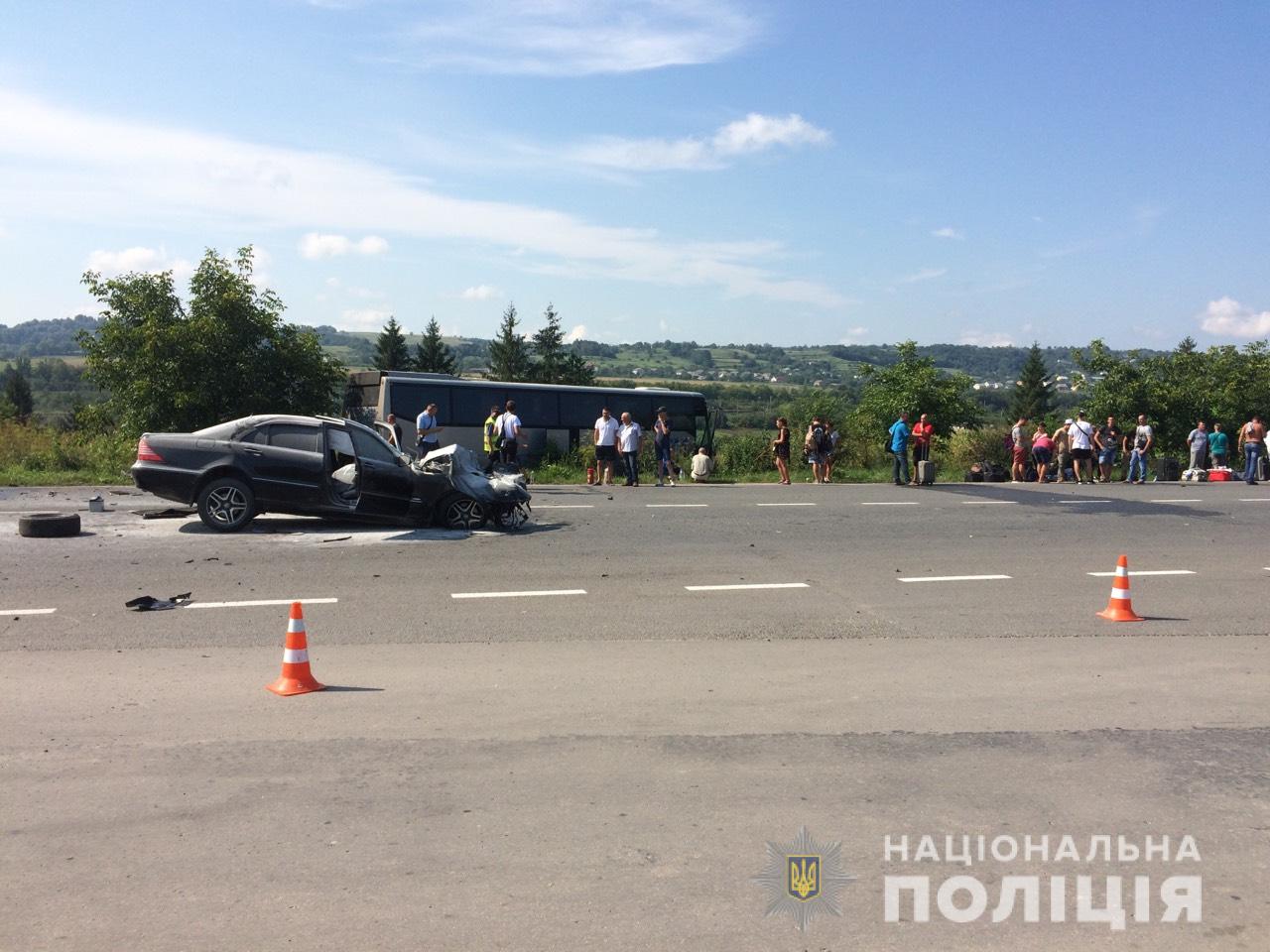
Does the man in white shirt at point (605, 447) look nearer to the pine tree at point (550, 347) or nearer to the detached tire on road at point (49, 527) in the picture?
the detached tire on road at point (49, 527)

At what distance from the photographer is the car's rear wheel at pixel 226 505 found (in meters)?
14.6

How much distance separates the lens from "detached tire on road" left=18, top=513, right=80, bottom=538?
14344mm

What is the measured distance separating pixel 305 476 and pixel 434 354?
269 ft

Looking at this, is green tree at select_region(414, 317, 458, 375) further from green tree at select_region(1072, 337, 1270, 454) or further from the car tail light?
the car tail light

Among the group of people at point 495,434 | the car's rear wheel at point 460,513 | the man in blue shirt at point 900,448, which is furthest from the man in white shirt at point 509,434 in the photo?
the man in blue shirt at point 900,448

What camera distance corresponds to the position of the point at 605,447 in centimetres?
2419

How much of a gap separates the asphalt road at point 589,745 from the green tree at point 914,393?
47642 millimetres

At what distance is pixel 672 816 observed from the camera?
16.8 feet

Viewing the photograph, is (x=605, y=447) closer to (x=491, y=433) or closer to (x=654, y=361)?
(x=491, y=433)

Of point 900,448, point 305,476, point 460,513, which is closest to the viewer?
point 305,476

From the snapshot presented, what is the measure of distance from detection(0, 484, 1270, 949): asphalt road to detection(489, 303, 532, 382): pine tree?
280ft

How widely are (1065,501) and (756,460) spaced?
481 inches

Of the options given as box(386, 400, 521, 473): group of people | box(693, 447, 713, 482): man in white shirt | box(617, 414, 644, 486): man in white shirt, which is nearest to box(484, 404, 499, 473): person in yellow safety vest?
box(386, 400, 521, 473): group of people

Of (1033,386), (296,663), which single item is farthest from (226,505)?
(1033,386)
